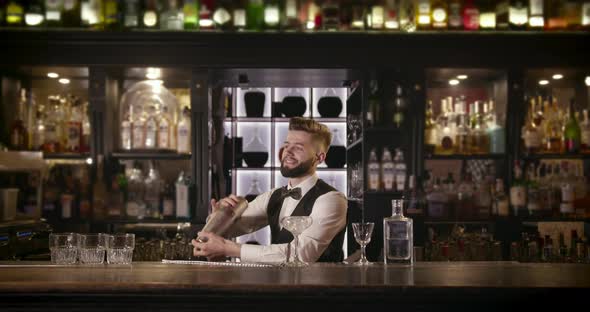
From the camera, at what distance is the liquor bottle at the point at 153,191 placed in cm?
432

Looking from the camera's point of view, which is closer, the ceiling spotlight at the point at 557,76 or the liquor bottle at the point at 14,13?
the liquor bottle at the point at 14,13

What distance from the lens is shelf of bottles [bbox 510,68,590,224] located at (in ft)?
13.8

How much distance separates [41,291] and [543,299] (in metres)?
1.47

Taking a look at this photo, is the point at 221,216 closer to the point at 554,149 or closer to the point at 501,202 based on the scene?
the point at 501,202

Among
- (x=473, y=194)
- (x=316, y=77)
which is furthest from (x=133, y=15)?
(x=473, y=194)

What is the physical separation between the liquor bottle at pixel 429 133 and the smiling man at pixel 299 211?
65cm

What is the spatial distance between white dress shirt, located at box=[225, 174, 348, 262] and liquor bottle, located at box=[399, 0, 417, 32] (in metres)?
1.12

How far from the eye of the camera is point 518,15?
4.21 m

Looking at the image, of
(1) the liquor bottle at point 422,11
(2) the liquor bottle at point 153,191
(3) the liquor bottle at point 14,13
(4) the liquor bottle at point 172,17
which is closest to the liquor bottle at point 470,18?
(1) the liquor bottle at point 422,11

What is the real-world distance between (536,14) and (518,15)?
12cm

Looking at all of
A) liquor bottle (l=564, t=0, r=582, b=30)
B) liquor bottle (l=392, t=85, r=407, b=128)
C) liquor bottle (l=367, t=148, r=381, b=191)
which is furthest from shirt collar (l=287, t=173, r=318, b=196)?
liquor bottle (l=564, t=0, r=582, b=30)

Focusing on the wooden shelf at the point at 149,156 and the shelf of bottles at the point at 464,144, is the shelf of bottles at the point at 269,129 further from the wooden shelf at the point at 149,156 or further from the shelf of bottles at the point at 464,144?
the shelf of bottles at the point at 464,144

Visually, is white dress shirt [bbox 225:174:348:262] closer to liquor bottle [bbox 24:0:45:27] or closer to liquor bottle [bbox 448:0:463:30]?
liquor bottle [bbox 448:0:463:30]

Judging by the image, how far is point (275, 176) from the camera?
4828mm
